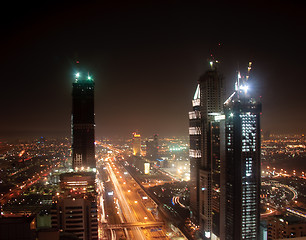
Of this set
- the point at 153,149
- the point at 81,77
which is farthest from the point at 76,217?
the point at 153,149

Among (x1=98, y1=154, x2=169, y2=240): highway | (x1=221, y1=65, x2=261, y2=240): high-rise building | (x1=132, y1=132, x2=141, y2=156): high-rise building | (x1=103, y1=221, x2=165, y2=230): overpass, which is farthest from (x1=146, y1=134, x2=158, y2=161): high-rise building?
(x1=221, y1=65, x2=261, y2=240): high-rise building

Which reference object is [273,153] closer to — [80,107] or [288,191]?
[288,191]

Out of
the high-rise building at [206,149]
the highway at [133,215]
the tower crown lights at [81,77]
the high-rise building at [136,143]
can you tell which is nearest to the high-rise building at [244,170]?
the high-rise building at [206,149]

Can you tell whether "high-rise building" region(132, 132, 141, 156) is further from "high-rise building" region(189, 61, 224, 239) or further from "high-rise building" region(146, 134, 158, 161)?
"high-rise building" region(189, 61, 224, 239)

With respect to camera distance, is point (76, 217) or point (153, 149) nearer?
point (76, 217)

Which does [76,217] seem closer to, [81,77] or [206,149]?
[206,149]

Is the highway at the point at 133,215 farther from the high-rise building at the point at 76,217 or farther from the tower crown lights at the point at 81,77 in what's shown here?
the tower crown lights at the point at 81,77
